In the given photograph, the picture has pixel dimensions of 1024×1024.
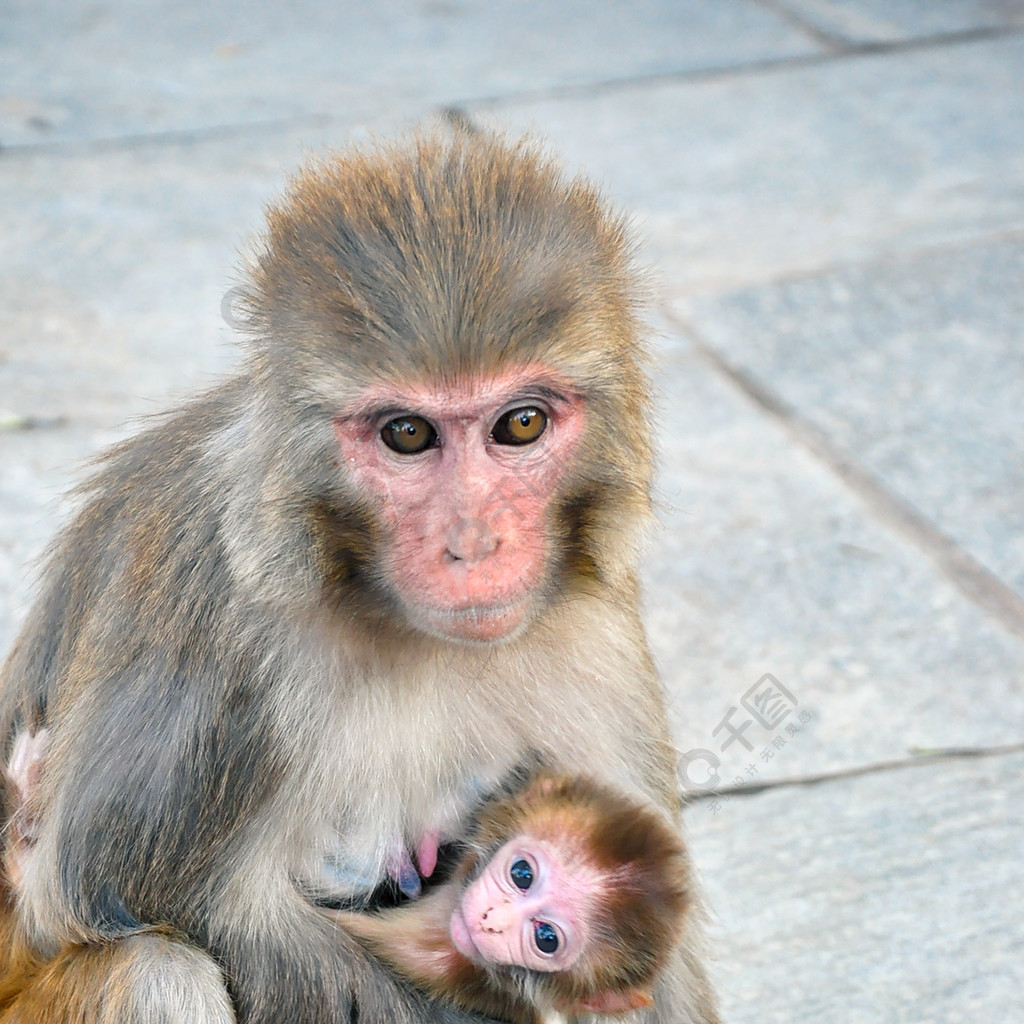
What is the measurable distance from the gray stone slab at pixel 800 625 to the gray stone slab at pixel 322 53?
3.32 m

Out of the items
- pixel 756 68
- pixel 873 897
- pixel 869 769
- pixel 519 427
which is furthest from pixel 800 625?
pixel 756 68

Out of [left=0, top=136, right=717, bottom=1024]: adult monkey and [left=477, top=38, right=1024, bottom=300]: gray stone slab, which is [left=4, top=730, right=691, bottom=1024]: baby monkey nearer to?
[left=0, top=136, right=717, bottom=1024]: adult monkey

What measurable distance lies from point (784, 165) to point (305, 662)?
16.8 feet

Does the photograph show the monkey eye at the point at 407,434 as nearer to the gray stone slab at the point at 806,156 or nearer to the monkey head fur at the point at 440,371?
the monkey head fur at the point at 440,371

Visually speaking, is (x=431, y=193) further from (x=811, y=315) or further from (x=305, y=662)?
(x=811, y=315)

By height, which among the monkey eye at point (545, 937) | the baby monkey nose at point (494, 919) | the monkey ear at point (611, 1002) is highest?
the baby monkey nose at point (494, 919)

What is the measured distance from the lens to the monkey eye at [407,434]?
2.51 m

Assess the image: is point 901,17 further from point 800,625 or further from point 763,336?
point 800,625

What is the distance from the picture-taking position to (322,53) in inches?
332

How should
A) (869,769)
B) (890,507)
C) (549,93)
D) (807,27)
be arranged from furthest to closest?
(807,27) → (549,93) → (890,507) → (869,769)

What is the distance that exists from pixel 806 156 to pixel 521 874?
5098 millimetres

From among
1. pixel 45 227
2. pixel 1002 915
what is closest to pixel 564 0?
pixel 45 227

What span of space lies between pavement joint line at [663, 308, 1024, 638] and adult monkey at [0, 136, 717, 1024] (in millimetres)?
2084

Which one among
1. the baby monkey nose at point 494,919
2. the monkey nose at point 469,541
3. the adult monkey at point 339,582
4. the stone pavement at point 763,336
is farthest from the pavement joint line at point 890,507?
the monkey nose at point 469,541
